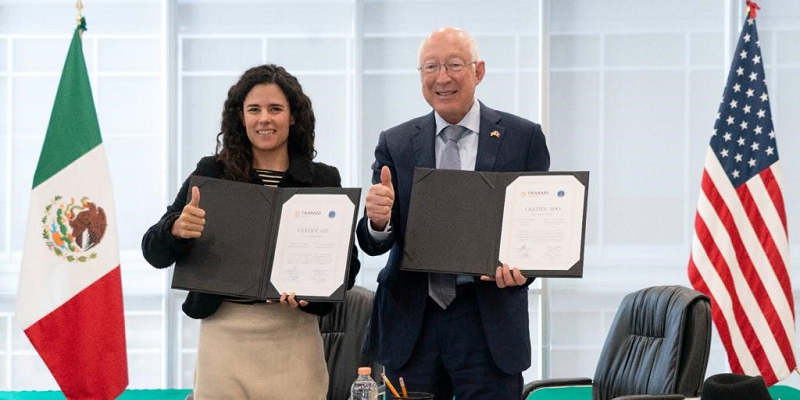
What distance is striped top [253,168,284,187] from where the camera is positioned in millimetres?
2629

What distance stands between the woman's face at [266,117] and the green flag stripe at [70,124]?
73.7 inches

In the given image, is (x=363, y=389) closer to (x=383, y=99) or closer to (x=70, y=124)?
(x=70, y=124)

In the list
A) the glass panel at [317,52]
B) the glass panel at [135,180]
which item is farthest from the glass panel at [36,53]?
the glass panel at [317,52]

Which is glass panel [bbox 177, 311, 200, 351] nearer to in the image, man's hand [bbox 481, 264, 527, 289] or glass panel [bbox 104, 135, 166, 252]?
glass panel [bbox 104, 135, 166, 252]

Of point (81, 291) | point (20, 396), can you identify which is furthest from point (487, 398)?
point (20, 396)

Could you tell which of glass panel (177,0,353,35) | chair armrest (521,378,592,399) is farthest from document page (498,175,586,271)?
glass panel (177,0,353,35)

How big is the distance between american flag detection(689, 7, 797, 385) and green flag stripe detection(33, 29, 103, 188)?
119 inches

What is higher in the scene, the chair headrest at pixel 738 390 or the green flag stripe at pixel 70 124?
the green flag stripe at pixel 70 124

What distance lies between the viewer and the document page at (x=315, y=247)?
2.36 metres

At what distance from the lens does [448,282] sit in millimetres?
2512

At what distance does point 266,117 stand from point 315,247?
1.48ft

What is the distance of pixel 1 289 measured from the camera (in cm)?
585

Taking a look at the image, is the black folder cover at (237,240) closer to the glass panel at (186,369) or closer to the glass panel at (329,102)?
the glass panel at (329,102)

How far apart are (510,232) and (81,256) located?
2.58 meters
